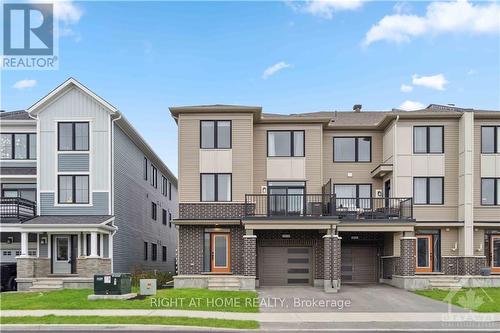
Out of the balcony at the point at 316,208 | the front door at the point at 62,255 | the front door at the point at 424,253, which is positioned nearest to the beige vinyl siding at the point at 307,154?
the balcony at the point at 316,208

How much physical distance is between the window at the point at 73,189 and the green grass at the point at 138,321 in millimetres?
10798

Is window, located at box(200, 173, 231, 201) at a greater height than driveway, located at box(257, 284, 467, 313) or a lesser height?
greater

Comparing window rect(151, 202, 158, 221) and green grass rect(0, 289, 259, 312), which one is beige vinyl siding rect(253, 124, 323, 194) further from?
window rect(151, 202, 158, 221)

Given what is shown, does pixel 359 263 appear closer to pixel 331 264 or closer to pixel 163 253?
pixel 331 264

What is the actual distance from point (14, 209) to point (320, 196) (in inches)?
599

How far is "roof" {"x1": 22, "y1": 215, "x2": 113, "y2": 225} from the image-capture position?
2364 cm

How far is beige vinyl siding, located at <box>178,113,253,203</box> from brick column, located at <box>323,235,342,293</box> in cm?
487

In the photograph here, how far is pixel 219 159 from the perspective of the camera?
78.9 ft

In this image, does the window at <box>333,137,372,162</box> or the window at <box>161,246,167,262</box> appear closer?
the window at <box>333,137,372,162</box>

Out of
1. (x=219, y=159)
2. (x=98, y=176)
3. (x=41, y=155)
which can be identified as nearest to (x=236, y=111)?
(x=219, y=159)

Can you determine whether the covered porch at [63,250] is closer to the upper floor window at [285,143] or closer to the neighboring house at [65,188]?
the neighboring house at [65,188]

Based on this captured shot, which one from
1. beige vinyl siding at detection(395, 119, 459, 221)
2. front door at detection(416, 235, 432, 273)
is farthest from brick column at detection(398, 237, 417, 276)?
beige vinyl siding at detection(395, 119, 459, 221)

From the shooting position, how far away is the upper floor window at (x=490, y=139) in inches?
977

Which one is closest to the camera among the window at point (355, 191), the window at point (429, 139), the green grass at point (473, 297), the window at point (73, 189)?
the green grass at point (473, 297)
